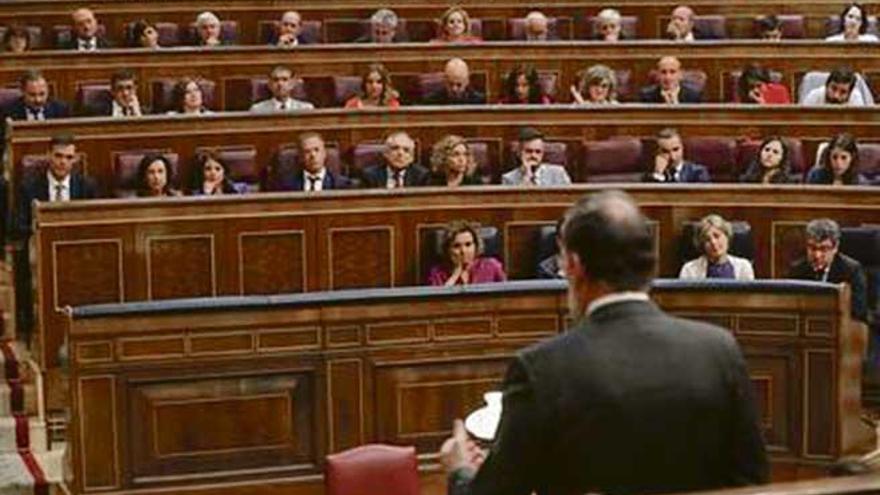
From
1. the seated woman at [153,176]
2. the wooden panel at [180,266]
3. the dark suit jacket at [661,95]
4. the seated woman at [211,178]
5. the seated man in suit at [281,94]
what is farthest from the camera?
the dark suit jacket at [661,95]

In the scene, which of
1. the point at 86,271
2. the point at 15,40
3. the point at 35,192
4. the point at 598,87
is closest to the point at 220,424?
the point at 86,271

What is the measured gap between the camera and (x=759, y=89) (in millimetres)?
6734

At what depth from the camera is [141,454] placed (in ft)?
14.2

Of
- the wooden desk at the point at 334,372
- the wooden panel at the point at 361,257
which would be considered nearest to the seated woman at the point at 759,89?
the wooden panel at the point at 361,257

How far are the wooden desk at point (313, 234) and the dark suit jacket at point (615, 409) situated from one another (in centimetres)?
320

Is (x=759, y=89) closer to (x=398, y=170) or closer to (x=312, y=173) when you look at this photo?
(x=398, y=170)

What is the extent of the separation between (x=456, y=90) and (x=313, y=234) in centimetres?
162

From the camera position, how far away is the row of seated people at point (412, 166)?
5.73 meters

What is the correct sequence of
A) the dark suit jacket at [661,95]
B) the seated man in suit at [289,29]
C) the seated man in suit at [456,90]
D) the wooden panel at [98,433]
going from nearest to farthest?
1. the wooden panel at [98,433]
2. the seated man in suit at [456,90]
3. the dark suit jacket at [661,95]
4. the seated man in suit at [289,29]

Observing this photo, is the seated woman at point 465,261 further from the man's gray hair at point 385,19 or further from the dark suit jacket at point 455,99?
the man's gray hair at point 385,19

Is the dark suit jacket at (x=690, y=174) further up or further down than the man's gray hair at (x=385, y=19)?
further down

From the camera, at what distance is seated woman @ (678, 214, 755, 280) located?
200 inches

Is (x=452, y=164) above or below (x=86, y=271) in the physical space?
above

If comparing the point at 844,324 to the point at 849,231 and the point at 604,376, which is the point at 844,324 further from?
the point at 604,376
